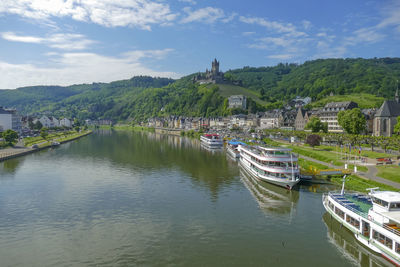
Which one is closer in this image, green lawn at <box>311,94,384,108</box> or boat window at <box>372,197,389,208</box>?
boat window at <box>372,197,389,208</box>

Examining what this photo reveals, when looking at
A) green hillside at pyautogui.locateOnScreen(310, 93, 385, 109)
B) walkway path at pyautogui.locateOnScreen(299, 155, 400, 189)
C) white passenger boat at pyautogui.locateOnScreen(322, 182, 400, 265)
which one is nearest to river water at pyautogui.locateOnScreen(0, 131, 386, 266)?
white passenger boat at pyautogui.locateOnScreen(322, 182, 400, 265)

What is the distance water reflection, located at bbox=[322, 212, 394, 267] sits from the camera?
23839 mm

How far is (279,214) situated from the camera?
1342 inches

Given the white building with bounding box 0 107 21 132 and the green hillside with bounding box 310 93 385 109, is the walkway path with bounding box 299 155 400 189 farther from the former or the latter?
the green hillside with bounding box 310 93 385 109

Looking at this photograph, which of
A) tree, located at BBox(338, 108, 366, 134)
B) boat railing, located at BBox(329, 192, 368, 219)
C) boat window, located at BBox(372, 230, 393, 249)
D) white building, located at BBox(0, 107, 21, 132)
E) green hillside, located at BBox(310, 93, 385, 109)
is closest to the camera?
boat window, located at BBox(372, 230, 393, 249)

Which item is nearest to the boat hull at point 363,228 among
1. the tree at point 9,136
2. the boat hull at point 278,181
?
the boat hull at point 278,181

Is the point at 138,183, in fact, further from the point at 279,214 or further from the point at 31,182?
the point at 279,214

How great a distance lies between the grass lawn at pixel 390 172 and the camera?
4112cm

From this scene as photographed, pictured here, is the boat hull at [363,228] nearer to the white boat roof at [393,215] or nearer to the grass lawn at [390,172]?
the white boat roof at [393,215]

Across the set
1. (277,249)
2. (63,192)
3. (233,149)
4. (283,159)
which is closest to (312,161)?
(283,159)

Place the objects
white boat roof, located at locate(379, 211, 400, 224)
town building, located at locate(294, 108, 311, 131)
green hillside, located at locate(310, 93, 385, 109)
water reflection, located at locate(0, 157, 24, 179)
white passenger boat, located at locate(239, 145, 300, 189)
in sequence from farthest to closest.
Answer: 1. green hillside, located at locate(310, 93, 385, 109)
2. town building, located at locate(294, 108, 311, 131)
3. water reflection, located at locate(0, 157, 24, 179)
4. white passenger boat, located at locate(239, 145, 300, 189)
5. white boat roof, located at locate(379, 211, 400, 224)

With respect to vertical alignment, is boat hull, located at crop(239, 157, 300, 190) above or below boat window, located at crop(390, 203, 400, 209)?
below

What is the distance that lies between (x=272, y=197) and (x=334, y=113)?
287ft

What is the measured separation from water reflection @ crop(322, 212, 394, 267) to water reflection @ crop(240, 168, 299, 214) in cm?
571
